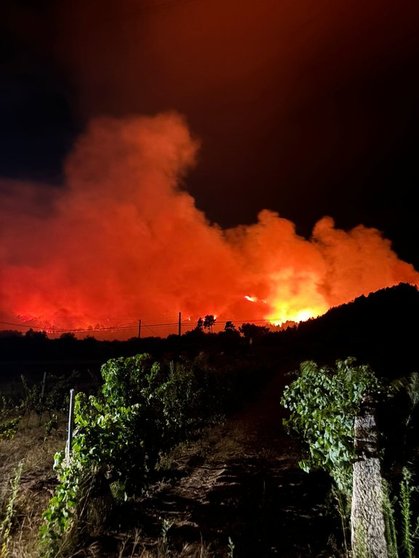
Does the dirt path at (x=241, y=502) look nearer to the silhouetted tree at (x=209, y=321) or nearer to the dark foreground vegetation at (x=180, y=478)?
the dark foreground vegetation at (x=180, y=478)

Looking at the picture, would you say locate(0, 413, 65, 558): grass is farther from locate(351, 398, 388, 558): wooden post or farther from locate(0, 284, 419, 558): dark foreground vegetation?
locate(351, 398, 388, 558): wooden post

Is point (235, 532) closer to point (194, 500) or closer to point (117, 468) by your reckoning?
point (194, 500)

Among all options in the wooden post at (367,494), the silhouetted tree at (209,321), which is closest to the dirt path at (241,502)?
the wooden post at (367,494)

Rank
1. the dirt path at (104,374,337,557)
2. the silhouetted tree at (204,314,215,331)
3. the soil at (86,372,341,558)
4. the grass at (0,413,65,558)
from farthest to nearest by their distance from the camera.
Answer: the silhouetted tree at (204,314,215,331), the dirt path at (104,374,337,557), the soil at (86,372,341,558), the grass at (0,413,65,558)

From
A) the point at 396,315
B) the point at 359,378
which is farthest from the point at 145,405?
the point at 396,315

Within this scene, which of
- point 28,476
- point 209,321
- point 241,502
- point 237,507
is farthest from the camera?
point 209,321

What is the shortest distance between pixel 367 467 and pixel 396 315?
25.3m

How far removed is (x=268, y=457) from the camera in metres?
7.92

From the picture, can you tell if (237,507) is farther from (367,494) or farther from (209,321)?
(209,321)

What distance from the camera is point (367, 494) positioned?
143 inches

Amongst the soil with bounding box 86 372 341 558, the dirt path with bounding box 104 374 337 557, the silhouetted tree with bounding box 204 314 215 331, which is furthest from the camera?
the silhouetted tree with bounding box 204 314 215 331

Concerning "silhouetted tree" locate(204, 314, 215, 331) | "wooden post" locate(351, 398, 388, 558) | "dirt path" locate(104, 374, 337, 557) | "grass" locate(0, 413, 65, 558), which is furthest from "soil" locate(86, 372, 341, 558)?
"silhouetted tree" locate(204, 314, 215, 331)

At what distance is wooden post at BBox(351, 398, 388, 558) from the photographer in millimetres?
3367

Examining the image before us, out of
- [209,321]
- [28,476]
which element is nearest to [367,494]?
[28,476]
